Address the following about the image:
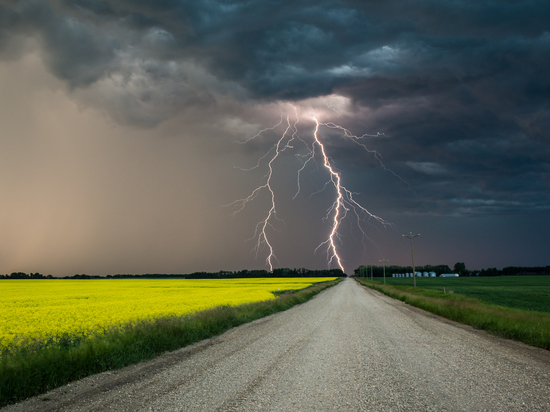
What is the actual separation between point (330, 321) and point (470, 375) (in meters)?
10.1

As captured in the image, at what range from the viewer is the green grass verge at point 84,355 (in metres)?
6.61

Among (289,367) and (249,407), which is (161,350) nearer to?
(289,367)

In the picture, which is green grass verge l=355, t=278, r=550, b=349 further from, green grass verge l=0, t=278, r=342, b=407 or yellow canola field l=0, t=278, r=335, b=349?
yellow canola field l=0, t=278, r=335, b=349

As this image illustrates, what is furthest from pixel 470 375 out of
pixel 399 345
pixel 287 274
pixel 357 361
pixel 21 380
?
pixel 287 274

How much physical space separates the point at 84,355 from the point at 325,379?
5.64m

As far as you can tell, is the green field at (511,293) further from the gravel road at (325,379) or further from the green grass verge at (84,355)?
the green grass verge at (84,355)

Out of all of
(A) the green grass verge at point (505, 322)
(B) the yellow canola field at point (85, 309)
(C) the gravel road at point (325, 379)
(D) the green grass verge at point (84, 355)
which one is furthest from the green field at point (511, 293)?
(D) the green grass verge at point (84, 355)

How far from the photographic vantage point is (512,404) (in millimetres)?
5727

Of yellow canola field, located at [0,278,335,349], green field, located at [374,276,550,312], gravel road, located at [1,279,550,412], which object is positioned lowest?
green field, located at [374,276,550,312]

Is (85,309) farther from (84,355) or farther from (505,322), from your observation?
(505,322)

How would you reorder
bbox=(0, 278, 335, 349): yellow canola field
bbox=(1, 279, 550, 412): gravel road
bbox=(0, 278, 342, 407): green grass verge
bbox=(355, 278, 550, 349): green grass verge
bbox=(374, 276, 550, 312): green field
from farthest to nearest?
1. bbox=(374, 276, 550, 312): green field
2. bbox=(0, 278, 335, 349): yellow canola field
3. bbox=(355, 278, 550, 349): green grass verge
4. bbox=(0, 278, 342, 407): green grass verge
5. bbox=(1, 279, 550, 412): gravel road

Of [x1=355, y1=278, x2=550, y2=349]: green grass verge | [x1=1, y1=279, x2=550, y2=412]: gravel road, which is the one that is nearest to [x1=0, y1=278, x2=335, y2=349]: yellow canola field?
[x1=1, y1=279, x2=550, y2=412]: gravel road

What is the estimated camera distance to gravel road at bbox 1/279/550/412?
226 inches

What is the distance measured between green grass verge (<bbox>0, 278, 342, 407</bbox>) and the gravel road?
1.19 ft
